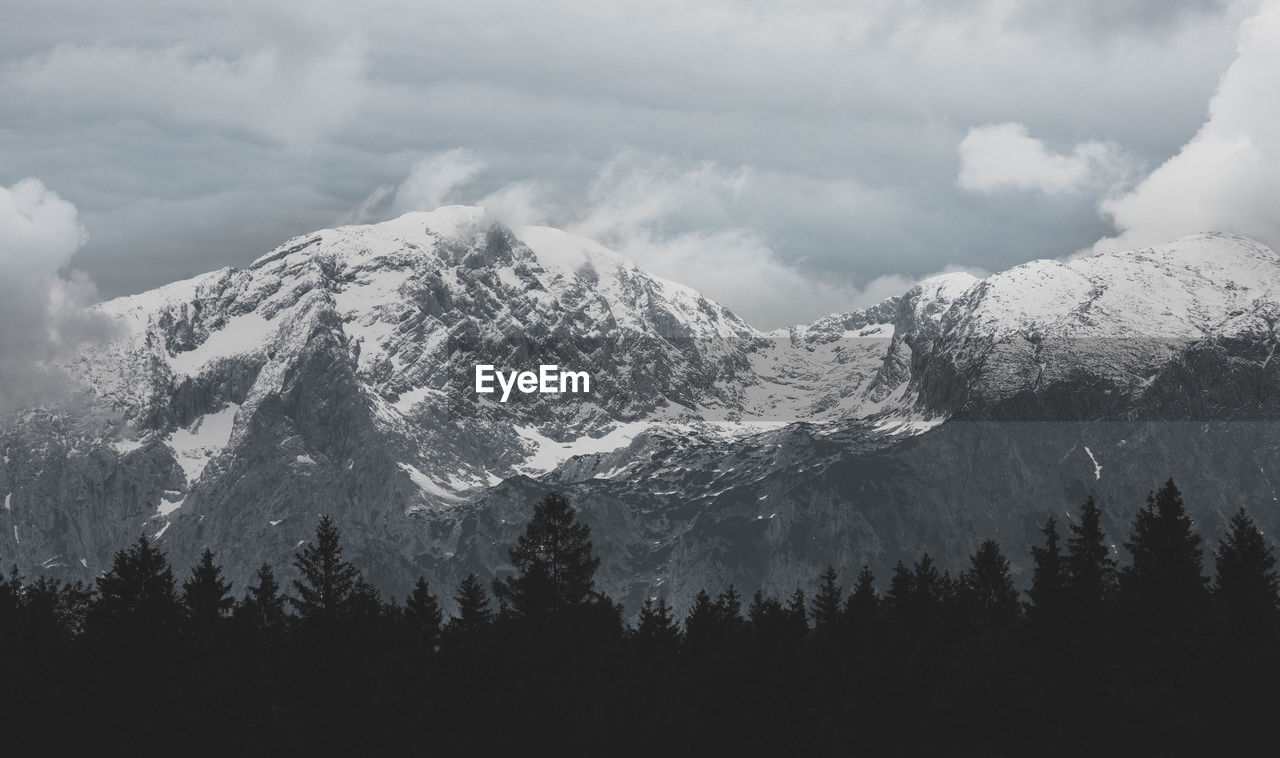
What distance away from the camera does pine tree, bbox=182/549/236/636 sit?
122m

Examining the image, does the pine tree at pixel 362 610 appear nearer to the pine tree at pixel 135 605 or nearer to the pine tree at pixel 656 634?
the pine tree at pixel 135 605

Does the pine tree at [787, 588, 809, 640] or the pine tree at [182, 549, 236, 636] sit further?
the pine tree at [787, 588, 809, 640]

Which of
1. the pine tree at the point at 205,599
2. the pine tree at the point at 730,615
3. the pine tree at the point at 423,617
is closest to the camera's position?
the pine tree at the point at 205,599

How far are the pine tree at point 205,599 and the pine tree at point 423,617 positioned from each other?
13.6m

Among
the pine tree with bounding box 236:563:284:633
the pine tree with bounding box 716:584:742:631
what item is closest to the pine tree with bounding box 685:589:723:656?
the pine tree with bounding box 716:584:742:631

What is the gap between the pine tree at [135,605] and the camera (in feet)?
384

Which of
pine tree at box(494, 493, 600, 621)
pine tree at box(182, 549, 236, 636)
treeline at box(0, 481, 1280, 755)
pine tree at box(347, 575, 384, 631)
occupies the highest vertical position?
pine tree at box(494, 493, 600, 621)

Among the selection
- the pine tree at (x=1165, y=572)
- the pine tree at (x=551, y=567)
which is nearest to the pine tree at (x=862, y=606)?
the pine tree at (x=551, y=567)

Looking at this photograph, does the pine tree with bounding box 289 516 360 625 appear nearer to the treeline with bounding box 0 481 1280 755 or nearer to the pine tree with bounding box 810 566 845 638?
the treeline with bounding box 0 481 1280 755

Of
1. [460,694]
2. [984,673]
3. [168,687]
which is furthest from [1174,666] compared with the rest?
[168,687]

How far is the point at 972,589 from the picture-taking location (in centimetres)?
16475

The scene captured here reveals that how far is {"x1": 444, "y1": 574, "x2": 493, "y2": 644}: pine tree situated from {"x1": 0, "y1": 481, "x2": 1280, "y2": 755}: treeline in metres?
0.39

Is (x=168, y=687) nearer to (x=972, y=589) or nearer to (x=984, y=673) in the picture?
(x=984, y=673)

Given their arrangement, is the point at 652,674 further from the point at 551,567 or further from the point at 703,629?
the point at 551,567
